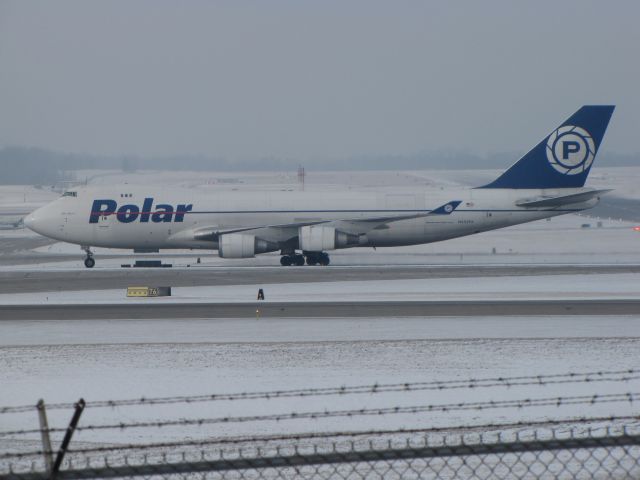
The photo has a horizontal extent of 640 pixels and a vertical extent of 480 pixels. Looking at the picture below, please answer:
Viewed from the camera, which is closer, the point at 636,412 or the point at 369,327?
the point at 636,412

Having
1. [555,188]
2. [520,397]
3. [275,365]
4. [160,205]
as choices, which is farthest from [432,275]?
[520,397]

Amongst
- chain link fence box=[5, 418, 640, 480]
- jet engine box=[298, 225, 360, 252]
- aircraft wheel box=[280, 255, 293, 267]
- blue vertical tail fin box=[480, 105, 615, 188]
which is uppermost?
blue vertical tail fin box=[480, 105, 615, 188]

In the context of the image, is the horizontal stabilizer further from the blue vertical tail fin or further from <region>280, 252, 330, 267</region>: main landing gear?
<region>280, 252, 330, 267</region>: main landing gear

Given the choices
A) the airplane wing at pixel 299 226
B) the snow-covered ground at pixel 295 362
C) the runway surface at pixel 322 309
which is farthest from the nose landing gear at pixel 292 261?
the snow-covered ground at pixel 295 362

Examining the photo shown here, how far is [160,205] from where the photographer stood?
1972 inches

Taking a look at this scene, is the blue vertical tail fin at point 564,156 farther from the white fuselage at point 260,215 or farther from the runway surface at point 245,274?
the runway surface at point 245,274

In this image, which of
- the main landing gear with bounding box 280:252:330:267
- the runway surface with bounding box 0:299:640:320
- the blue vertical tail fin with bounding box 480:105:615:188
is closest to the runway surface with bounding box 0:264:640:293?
the main landing gear with bounding box 280:252:330:267

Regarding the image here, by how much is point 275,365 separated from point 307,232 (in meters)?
27.5

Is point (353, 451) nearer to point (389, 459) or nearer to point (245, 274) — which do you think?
point (389, 459)

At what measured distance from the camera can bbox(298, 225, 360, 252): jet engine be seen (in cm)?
4906

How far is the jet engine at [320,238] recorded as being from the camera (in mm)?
49062

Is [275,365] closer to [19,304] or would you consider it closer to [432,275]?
[19,304]

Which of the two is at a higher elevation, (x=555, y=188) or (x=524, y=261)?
(x=555, y=188)

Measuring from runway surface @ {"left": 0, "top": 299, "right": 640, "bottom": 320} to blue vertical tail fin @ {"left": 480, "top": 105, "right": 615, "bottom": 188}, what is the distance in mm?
18395
